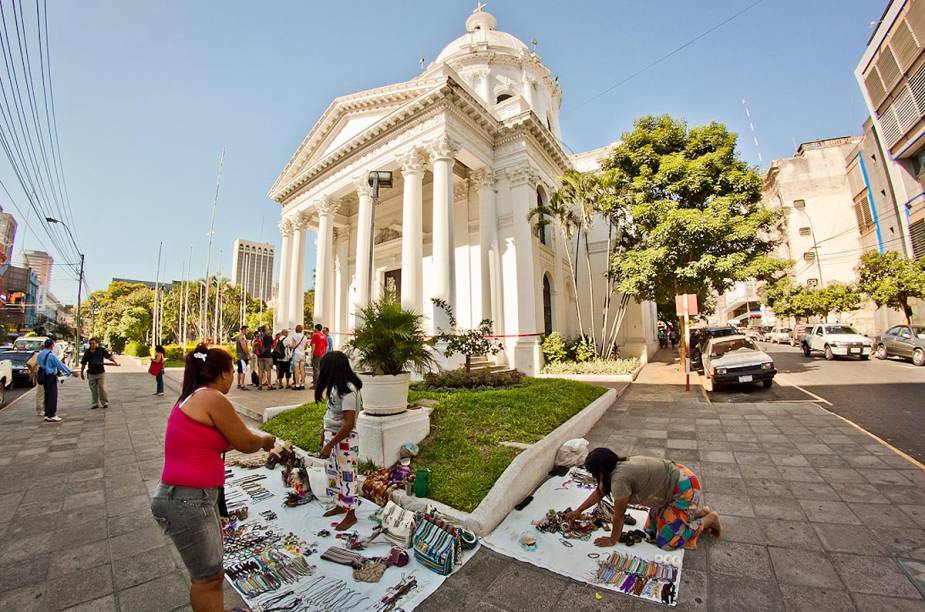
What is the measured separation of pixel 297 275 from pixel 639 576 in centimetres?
1934

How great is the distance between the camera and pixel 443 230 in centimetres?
1284

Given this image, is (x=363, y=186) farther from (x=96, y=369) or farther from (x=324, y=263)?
(x=96, y=369)

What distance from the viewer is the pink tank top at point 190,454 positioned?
1916 millimetres

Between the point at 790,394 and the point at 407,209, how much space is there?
1266 centimetres

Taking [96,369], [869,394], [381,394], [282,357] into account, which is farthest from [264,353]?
[869,394]

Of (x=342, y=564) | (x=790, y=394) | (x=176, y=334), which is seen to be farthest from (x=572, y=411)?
(x=176, y=334)

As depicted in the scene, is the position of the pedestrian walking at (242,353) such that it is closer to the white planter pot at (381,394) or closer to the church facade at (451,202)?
the church facade at (451,202)

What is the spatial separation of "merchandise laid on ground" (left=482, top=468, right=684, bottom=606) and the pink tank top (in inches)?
93.1

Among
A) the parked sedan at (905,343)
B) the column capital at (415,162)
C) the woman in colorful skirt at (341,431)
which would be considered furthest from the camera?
the column capital at (415,162)

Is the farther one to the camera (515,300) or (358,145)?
(358,145)

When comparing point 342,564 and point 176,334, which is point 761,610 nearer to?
point 342,564

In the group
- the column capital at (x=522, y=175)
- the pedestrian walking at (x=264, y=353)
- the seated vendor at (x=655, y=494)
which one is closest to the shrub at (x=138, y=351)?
the pedestrian walking at (x=264, y=353)

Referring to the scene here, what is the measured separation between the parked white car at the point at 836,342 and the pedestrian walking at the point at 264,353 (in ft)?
76.3

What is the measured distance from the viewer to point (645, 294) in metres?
15.1
